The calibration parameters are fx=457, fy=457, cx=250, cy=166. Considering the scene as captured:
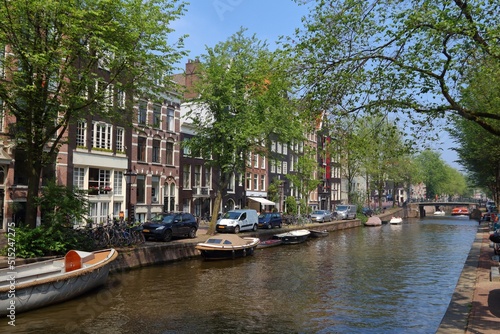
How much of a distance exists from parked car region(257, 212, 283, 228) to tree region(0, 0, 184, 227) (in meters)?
22.7

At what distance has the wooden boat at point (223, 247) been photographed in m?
25.2

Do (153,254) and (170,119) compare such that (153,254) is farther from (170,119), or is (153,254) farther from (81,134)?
(170,119)

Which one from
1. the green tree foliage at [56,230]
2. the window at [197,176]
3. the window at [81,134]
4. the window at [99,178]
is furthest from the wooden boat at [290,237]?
the green tree foliage at [56,230]

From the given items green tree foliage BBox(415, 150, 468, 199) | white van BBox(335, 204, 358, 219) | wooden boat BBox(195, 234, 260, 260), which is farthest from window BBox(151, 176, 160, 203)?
green tree foliage BBox(415, 150, 468, 199)

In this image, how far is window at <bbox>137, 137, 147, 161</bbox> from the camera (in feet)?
123

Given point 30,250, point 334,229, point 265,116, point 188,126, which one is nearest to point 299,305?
point 30,250

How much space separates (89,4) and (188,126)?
86.2ft

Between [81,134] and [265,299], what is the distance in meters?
21.0

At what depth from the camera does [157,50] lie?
19.6 m

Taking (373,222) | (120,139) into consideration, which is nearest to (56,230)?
(120,139)

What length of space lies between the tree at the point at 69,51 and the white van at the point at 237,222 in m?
15.7

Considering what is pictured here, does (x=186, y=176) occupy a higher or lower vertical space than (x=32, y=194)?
higher

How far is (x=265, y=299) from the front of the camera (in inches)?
644

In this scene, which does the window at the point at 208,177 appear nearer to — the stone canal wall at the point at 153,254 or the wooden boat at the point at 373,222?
the stone canal wall at the point at 153,254
